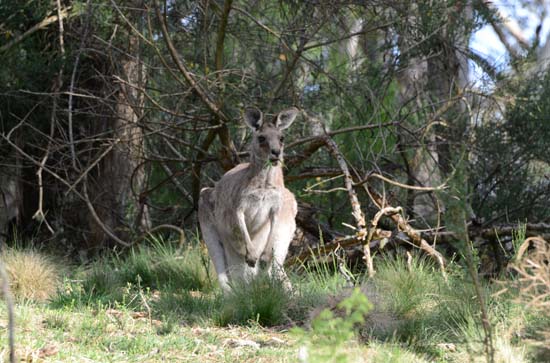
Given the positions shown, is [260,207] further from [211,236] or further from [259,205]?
[211,236]

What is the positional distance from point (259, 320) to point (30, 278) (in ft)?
7.79

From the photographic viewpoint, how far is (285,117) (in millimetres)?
8109

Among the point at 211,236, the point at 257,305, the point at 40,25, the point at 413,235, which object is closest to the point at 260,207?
the point at 211,236

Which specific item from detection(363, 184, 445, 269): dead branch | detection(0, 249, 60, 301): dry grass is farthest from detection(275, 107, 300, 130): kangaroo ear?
detection(0, 249, 60, 301): dry grass

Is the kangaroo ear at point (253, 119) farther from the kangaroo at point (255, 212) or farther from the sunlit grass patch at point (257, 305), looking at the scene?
the sunlit grass patch at point (257, 305)

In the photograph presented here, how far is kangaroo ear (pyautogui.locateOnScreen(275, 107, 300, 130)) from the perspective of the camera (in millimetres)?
8055

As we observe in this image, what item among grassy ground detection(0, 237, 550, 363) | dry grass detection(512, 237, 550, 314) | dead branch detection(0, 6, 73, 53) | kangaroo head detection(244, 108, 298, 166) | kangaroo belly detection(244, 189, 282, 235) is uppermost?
dead branch detection(0, 6, 73, 53)

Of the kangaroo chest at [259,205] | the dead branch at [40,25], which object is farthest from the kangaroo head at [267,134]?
the dead branch at [40,25]

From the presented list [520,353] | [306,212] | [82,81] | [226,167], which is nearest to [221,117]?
[226,167]

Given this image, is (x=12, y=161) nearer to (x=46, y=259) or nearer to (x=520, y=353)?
(x=46, y=259)

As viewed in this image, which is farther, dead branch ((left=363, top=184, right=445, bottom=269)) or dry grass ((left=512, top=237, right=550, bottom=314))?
dead branch ((left=363, top=184, right=445, bottom=269))

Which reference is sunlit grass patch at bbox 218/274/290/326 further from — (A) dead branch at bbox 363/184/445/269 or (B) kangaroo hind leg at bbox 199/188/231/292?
(A) dead branch at bbox 363/184/445/269

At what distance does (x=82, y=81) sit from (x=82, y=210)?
1.72 m

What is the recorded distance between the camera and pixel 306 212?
33.0 ft
